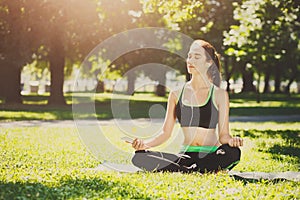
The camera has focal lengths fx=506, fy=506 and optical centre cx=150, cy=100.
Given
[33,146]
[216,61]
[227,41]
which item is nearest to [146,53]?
[227,41]

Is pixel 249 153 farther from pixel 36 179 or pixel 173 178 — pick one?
pixel 36 179

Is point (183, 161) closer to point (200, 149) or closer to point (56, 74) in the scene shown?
point (200, 149)

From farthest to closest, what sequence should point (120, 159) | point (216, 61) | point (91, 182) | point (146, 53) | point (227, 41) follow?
point (146, 53) < point (227, 41) < point (120, 159) < point (216, 61) < point (91, 182)

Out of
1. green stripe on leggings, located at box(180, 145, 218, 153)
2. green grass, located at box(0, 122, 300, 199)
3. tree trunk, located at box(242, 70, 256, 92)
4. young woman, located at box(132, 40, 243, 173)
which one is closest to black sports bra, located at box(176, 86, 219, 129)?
young woman, located at box(132, 40, 243, 173)

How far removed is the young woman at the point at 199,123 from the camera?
285 inches

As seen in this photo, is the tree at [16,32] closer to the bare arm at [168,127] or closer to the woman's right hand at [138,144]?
the bare arm at [168,127]

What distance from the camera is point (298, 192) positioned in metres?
6.27

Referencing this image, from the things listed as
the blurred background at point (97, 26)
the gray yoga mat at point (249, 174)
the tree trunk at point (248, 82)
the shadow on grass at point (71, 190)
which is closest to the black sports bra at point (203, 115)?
the gray yoga mat at point (249, 174)

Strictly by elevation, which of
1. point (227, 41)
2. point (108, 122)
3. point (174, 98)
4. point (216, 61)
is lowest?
point (108, 122)

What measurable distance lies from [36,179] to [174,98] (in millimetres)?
2290

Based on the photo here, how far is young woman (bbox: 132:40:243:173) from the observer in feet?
23.8

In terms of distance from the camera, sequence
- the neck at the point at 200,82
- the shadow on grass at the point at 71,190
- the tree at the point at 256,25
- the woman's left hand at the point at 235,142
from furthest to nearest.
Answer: the tree at the point at 256,25 → the neck at the point at 200,82 → the woman's left hand at the point at 235,142 → the shadow on grass at the point at 71,190

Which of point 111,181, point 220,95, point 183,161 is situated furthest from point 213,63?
point 111,181

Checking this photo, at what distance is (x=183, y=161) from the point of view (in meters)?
7.40
